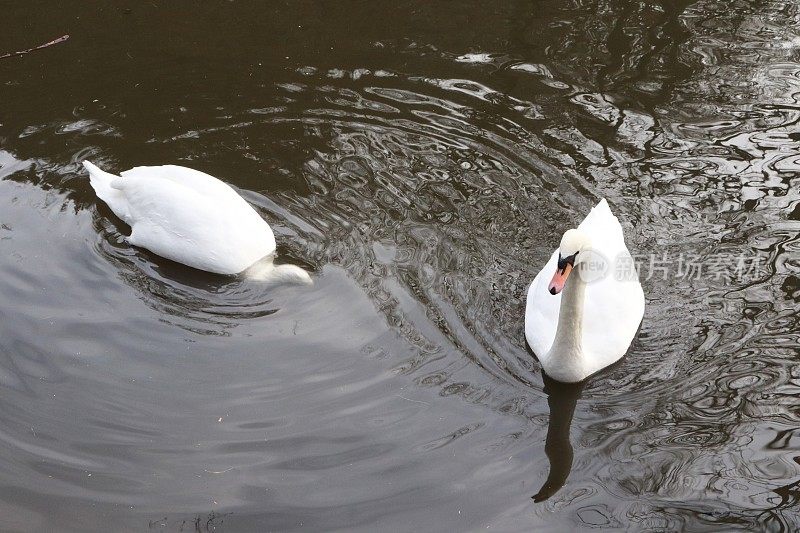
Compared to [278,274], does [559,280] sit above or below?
above

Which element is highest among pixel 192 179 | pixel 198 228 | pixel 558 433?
pixel 192 179

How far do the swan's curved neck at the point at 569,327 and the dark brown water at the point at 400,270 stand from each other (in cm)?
34

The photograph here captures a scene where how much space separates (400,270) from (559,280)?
1.97m

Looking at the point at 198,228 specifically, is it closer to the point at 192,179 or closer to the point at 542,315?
the point at 192,179

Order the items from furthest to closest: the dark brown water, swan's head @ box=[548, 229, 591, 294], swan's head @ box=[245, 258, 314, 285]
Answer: swan's head @ box=[245, 258, 314, 285], swan's head @ box=[548, 229, 591, 294], the dark brown water

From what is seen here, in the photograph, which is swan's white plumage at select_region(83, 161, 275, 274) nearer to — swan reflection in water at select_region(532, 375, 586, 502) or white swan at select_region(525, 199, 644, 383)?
white swan at select_region(525, 199, 644, 383)

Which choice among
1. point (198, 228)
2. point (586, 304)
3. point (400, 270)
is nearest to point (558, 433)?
point (586, 304)

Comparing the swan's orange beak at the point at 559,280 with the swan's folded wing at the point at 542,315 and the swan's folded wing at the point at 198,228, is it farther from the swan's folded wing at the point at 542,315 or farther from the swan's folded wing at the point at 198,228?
the swan's folded wing at the point at 198,228

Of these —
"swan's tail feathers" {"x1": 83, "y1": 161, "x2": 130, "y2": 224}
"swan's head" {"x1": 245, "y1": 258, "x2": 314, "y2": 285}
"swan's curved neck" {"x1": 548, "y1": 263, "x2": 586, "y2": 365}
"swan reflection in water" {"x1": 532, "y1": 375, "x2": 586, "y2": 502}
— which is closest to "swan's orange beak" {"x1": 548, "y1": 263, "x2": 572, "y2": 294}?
"swan's curved neck" {"x1": 548, "y1": 263, "x2": 586, "y2": 365}

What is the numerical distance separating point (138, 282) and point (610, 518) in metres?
4.17

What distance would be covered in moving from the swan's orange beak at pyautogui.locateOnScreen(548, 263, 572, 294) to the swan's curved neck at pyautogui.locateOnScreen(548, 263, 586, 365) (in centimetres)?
38

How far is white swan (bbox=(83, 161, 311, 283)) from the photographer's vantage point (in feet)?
25.5

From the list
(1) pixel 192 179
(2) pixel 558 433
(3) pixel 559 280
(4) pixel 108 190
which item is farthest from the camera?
(4) pixel 108 190

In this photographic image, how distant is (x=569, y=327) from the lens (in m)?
6.71
